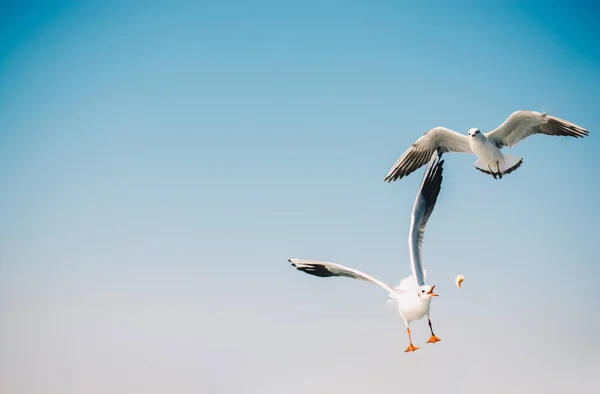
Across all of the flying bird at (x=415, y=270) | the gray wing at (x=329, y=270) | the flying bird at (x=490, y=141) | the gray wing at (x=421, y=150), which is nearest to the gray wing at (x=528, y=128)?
the flying bird at (x=490, y=141)

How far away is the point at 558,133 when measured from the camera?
16234 mm

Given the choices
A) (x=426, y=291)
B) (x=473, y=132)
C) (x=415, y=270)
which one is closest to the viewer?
(x=426, y=291)

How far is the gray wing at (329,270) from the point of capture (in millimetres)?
12062

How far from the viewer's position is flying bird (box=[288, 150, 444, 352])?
11.4 m

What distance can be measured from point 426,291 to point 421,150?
6.70 meters

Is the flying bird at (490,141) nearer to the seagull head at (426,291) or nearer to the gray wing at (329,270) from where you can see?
the gray wing at (329,270)

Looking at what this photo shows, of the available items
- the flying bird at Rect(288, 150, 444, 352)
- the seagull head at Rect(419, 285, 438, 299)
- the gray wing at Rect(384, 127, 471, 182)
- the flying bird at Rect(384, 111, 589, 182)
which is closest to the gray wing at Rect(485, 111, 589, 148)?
the flying bird at Rect(384, 111, 589, 182)

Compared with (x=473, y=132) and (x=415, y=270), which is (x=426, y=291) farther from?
(x=473, y=132)

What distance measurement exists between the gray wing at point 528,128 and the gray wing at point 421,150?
0.87m

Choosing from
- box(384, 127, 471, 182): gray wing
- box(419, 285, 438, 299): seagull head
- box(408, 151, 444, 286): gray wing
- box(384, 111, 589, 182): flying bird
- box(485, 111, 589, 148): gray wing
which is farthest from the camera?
box(384, 127, 471, 182): gray wing

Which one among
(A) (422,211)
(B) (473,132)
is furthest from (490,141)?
(A) (422,211)

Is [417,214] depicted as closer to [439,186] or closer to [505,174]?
[439,186]

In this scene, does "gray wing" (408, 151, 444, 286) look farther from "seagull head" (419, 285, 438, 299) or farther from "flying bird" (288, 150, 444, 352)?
"seagull head" (419, 285, 438, 299)

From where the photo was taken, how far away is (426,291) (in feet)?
36.7
